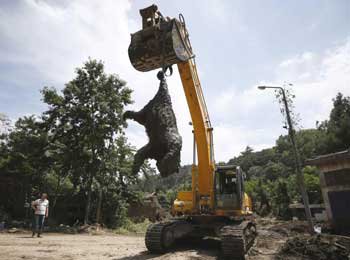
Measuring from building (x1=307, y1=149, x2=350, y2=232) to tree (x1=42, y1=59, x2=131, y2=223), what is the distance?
1231 centimetres

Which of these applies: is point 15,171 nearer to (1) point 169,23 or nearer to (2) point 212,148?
(2) point 212,148

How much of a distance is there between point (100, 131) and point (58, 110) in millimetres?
3255

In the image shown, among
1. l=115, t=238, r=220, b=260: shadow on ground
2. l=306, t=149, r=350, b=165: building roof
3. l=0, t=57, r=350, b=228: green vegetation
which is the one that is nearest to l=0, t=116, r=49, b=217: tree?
l=0, t=57, r=350, b=228: green vegetation

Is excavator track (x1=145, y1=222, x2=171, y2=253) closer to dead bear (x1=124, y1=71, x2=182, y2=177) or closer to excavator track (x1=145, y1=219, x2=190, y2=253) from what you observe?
excavator track (x1=145, y1=219, x2=190, y2=253)

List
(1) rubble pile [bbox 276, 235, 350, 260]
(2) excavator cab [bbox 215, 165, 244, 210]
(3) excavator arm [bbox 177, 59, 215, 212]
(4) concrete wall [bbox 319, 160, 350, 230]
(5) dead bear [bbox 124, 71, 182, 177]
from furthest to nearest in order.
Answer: (4) concrete wall [bbox 319, 160, 350, 230]
(3) excavator arm [bbox 177, 59, 215, 212]
(2) excavator cab [bbox 215, 165, 244, 210]
(1) rubble pile [bbox 276, 235, 350, 260]
(5) dead bear [bbox 124, 71, 182, 177]

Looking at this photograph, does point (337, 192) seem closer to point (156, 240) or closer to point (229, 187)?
point (229, 187)

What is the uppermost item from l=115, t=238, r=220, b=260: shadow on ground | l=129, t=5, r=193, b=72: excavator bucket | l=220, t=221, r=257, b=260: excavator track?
l=129, t=5, r=193, b=72: excavator bucket

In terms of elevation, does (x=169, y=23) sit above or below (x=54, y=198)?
above

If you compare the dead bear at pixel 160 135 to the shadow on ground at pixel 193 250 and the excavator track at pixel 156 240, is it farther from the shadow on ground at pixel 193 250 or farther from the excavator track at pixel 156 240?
the shadow on ground at pixel 193 250

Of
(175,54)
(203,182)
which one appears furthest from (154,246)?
(175,54)

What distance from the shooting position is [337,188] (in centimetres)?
1269

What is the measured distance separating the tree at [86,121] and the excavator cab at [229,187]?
10937 millimetres

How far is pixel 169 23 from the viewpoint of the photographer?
5676 mm

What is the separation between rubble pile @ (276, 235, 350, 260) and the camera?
645 centimetres
